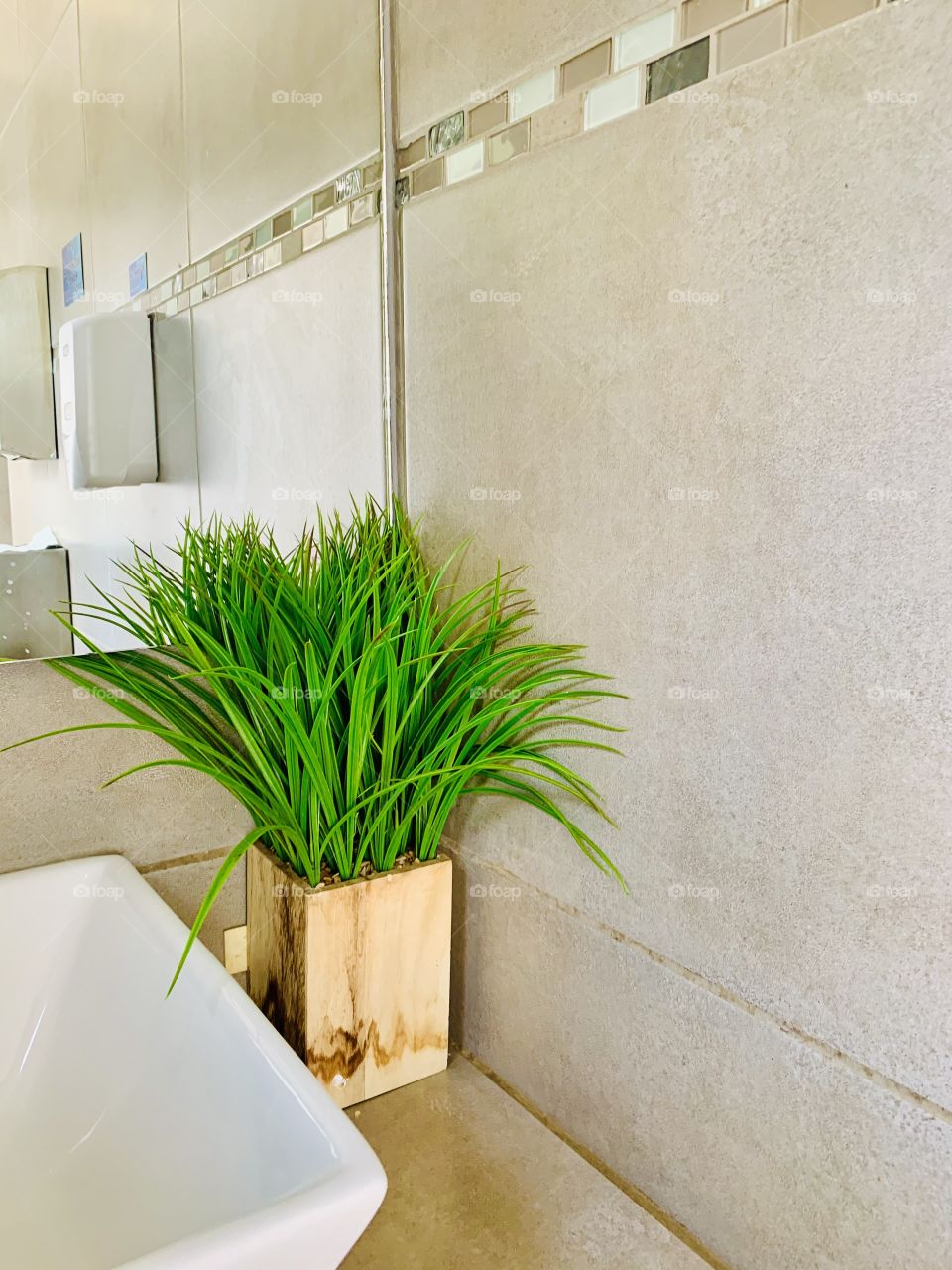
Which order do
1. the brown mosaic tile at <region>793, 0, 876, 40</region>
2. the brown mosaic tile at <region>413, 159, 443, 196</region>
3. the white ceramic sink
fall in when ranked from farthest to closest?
the brown mosaic tile at <region>413, 159, 443, 196</region>
the brown mosaic tile at <region>793, 0, 876, 40</region>
the white ceramic sink

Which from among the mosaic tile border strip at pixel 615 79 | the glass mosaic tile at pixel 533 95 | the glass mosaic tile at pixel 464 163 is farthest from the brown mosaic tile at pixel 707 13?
the glass mosaic tile at pixel 464 163

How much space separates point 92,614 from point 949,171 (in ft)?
3.04

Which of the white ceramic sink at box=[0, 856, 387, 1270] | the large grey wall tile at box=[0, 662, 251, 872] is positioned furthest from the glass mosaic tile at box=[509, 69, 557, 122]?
the white ceramic sink at box=[0, 856, 387, 1270]

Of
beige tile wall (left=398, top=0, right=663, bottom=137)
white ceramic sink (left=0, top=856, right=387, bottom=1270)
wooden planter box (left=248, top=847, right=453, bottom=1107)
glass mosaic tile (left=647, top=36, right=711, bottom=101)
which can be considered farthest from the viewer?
wooden planter box (left=248, top=847, right=453, bottom=1107)

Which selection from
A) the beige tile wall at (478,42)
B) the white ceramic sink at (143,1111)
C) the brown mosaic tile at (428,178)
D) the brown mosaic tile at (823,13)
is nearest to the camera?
the white ceramic sink at (143,1111)

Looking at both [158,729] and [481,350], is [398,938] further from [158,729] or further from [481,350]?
[481,350]

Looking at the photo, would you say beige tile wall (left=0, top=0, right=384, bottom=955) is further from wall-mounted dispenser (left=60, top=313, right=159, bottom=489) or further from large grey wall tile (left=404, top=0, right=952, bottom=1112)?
large grey wall tile (left=404, top=0, right=952, bottom=1112)

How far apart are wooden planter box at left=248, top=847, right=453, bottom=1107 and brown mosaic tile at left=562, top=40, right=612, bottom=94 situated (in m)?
0.85

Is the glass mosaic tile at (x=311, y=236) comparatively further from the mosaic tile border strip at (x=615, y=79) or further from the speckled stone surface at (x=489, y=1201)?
the speckled stone surface at (x=489, y=1201)

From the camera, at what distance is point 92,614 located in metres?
1.07

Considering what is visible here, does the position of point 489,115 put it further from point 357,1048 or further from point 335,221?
point 357,1048

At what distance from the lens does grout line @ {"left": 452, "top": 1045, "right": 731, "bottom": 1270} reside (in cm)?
90

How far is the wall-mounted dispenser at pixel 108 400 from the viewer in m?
1.02

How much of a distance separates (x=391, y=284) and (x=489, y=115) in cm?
25
